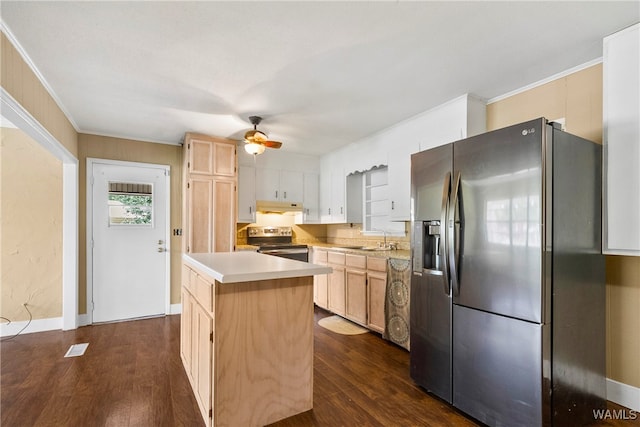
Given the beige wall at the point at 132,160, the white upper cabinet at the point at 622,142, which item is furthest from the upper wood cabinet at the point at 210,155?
the white upper cabinet at the point at 622,142

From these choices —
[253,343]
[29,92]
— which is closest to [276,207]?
[29,92]

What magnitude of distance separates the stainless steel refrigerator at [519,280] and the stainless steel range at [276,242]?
2.73 meters

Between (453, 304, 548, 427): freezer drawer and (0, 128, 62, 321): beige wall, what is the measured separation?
438 centimetres

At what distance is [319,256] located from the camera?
4770mm

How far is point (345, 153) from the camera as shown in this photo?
4875 mm

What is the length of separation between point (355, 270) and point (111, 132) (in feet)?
11.5

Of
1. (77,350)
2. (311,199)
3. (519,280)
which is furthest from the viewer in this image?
(311,199)

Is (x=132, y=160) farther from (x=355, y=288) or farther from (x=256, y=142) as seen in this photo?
(x=355, y=288)

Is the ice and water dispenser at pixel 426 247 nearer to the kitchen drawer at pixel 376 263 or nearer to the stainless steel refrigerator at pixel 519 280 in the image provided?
the stainless steel refrigerator at pixel 519 280

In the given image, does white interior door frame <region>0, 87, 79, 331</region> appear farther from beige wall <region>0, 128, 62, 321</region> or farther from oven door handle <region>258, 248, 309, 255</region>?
oven door handle <region>258, 248, 309, 255</region>

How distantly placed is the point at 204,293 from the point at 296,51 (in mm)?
1711

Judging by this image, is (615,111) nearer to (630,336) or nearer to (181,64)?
(630,336)

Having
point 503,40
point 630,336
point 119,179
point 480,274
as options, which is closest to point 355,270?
point 480,274

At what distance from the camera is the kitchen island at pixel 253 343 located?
1.85 meters
